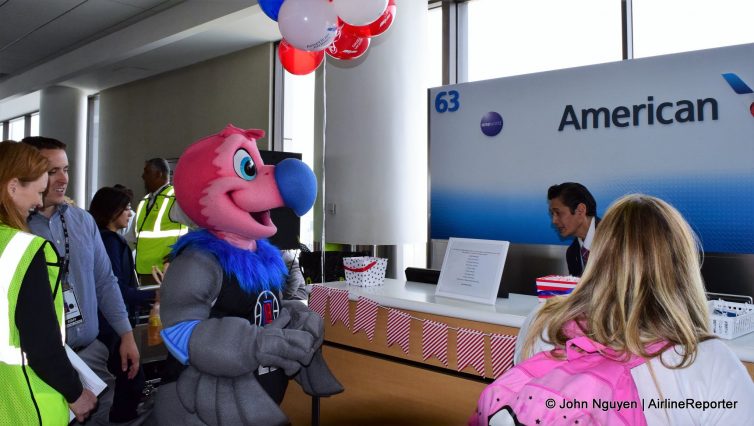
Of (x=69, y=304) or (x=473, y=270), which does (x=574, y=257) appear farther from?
(x=69, y=304)

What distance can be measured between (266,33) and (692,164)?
14.7ft

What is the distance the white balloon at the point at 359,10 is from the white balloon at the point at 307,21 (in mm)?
61

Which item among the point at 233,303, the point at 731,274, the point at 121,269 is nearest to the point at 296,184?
the point at 233,303

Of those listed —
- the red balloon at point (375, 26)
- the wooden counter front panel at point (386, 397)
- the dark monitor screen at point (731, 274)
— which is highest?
the red balloon at point (375, 26)

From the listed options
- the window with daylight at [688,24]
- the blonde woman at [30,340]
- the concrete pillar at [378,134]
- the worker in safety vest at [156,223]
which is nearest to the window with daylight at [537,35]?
the window with daylight at [688,24]

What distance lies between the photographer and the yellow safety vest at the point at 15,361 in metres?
1.44

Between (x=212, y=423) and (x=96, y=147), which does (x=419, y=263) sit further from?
(x=96, y=147)

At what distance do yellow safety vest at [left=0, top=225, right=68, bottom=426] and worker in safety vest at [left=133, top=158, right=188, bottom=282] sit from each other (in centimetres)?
305

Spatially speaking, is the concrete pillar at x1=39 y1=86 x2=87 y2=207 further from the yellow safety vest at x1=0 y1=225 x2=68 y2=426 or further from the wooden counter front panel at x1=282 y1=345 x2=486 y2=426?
the yellow safety vest at x1=0 y1=225 x2=68 y2=426

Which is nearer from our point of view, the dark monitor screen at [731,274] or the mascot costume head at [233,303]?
the mascot costume head at [233,303]

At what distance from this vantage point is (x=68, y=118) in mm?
8844

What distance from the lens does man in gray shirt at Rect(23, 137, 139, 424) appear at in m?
2.23

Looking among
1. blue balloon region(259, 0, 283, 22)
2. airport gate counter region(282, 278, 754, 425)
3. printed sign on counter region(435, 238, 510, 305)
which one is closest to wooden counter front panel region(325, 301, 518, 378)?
airport gate counter region(282, 278, 754, 425)

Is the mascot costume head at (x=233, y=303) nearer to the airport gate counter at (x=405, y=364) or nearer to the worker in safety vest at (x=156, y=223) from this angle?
the airport gate counter at (x=405, y=364)
